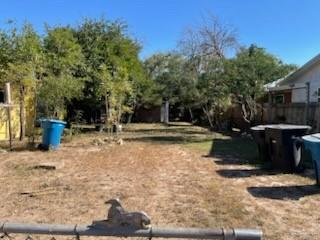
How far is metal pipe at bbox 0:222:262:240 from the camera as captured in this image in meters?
3.13

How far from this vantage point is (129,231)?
331cm

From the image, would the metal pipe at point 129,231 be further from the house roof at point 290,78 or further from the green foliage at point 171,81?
the green foliage at point 171,81

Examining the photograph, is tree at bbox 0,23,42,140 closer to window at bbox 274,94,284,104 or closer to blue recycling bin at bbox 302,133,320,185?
blue recycling bin at bbox 302,133,320,185

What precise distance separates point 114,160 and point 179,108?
27.3 m

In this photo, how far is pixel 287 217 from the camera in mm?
5324

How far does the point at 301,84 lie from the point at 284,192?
37.0 ft

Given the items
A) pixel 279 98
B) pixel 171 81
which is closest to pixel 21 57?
pixel 279 98

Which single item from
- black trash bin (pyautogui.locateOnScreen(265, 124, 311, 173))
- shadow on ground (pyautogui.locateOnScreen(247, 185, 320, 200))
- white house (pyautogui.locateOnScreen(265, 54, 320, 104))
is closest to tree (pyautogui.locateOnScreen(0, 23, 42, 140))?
black trash bin (pyautogui.locateOnScreen(265, 124, 311, 173))

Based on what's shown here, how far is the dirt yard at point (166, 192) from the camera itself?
5.25 metres

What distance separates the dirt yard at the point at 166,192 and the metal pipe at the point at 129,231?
1668 millimetres

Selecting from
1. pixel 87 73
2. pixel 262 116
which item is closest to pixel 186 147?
pixel 262 116

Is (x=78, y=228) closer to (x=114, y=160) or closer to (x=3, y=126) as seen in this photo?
(x=114, y=160)

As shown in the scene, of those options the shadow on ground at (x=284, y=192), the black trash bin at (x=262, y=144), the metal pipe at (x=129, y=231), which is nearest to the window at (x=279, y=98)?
the black trash bin at (x=262, y=144)

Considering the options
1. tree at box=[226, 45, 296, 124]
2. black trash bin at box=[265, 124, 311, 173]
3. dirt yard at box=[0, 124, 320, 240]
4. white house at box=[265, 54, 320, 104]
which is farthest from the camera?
white house at box=[265, 54, 320, 104]
